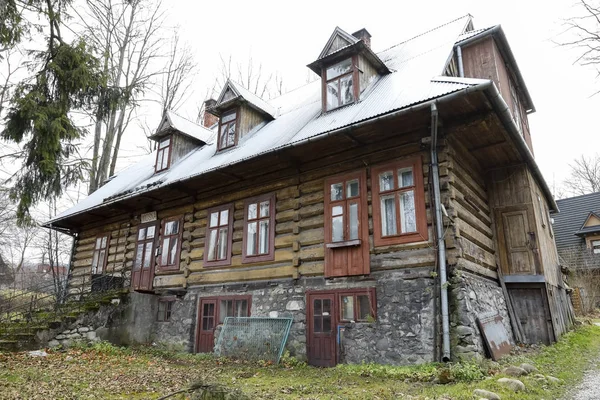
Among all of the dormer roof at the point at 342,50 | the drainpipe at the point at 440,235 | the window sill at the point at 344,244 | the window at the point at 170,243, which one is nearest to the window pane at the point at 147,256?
the window at the point at 170,243

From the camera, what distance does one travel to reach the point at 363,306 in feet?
29.4

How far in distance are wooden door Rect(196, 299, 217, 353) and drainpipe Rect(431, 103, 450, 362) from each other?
6374mm

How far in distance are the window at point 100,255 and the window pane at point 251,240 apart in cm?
752

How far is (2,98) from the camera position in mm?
10578

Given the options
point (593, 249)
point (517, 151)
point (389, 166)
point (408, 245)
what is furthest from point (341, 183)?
point (593, 249)

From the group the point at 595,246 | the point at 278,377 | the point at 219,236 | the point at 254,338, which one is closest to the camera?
the point at 278,377

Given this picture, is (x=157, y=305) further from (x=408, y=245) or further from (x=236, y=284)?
(x=408, y=245)

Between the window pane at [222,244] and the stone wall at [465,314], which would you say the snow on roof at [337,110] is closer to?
the window pane at [222,244]

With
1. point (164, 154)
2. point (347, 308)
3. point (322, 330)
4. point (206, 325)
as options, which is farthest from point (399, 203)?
point (164, 154)

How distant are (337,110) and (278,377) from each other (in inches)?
266

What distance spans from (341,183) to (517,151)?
4.58 m

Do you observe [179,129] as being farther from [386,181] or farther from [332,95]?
[386,181]

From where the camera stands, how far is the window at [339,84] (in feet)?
36.9

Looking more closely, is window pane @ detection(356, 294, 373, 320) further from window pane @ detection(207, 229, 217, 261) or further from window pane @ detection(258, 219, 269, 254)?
window pane @ detection(207, 229, 217, 261)
